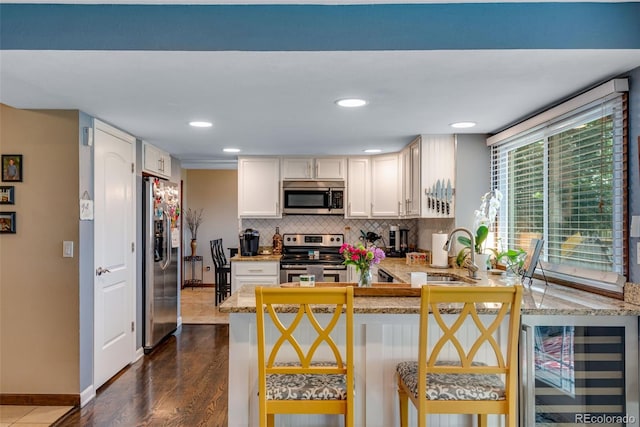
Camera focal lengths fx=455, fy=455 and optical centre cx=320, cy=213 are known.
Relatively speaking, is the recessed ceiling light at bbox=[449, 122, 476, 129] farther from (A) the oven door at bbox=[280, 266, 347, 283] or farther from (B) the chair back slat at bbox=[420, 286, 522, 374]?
(A) the oven door at bbox=[280, 266, 347, 283]

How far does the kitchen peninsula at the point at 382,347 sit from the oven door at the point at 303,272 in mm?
2870

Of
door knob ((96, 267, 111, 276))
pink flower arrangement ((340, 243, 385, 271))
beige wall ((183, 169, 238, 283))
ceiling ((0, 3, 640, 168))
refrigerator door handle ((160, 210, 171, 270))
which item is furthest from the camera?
beige wall ((183, 169, 238, 283))

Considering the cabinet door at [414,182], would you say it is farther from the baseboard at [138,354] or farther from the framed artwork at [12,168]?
the framed artwork at [12,168]

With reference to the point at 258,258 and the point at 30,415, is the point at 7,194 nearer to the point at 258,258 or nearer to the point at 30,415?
the point at 30,415

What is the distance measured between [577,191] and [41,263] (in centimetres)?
368

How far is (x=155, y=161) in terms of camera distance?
4898 mm

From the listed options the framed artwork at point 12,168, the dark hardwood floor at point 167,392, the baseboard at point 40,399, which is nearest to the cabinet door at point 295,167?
the dark hardwood floor at point 167,392

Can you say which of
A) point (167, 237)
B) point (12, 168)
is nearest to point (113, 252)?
point (12, 168)

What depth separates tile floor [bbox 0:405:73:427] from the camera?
2.97m

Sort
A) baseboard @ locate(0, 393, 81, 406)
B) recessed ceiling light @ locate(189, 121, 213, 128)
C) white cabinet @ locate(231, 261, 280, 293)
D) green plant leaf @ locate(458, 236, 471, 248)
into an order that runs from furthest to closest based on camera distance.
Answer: white cabinet @ locate(231, 261, 280, 293), green plant leaf @ locate(458, 236, 471, 248), recessed ceiling light @ locate(189, 121, 213, 128), baseboard @ locate(0, 393, 81, 406)

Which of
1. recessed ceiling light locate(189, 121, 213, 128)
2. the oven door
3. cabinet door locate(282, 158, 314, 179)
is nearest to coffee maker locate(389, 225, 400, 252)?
the oven door

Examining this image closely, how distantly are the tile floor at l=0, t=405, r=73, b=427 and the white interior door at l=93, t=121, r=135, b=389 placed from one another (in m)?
0.36

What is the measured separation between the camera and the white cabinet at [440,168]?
4.22m

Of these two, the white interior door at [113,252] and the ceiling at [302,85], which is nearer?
the ceiling at [302,85]
